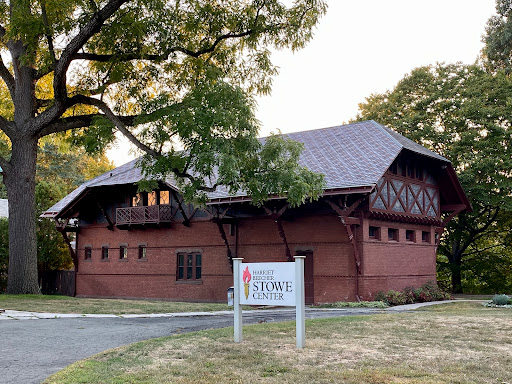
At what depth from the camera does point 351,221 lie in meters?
24.2

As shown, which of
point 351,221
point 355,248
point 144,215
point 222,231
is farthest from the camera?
point 144,215

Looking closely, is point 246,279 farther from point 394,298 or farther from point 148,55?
point 394,298

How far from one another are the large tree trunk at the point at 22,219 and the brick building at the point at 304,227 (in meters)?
7.40

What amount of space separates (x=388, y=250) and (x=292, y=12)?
39.6 feet

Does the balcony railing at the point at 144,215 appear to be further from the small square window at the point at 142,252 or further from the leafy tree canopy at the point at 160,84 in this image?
the leafy tree canopy at the point at 160,84

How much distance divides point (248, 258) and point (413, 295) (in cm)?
805

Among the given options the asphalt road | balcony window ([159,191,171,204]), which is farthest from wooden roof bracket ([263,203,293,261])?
the asphalt road

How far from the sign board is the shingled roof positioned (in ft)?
39.4

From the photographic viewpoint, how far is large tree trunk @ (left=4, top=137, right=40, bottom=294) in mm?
23469

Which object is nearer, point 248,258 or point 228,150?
point 228,150

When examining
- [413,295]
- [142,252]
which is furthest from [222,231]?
[413,295]

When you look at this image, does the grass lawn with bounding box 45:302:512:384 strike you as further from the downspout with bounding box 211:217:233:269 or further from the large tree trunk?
the downspout with bounding box 211:217:233:269

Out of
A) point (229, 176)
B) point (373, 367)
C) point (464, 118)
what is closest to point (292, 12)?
point (229, 176)

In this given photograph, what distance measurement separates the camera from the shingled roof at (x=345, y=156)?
2398 centimetres
